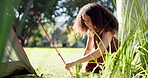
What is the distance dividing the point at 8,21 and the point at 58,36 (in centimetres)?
3106

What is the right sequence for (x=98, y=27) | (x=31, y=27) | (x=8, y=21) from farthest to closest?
1. (x=31, y=27)
2. (x=98, y=27)
3. (x=8, y=21)

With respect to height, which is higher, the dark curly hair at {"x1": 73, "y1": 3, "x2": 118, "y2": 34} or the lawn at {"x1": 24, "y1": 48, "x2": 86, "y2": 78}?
the dark curly hair at {"x1": 73, "y1": 3, "x2": 118, "y2": 34}

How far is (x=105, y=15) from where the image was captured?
2037 millimetres

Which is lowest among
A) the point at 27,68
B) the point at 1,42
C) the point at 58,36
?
the point at 58,36

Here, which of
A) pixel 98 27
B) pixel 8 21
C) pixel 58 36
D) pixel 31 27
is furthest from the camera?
pixel 58 36

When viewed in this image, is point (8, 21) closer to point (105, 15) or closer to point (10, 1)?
point (10, 1)

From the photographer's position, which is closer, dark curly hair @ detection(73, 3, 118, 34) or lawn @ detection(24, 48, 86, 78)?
dark curly hair @ detection(73, 3, 118, 34)

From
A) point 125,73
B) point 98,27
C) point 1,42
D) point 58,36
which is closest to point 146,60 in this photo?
point 125,73

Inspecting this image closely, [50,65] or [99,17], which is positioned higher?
[99,17]

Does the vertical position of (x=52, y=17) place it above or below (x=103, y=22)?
below

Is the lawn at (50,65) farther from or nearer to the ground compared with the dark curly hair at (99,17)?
nearer to the ground

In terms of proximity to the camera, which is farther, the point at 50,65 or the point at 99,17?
the point at 50,65

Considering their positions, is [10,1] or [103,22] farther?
[103,22]

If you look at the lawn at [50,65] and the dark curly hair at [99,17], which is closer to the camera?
the dark curly hair at [99,17]
